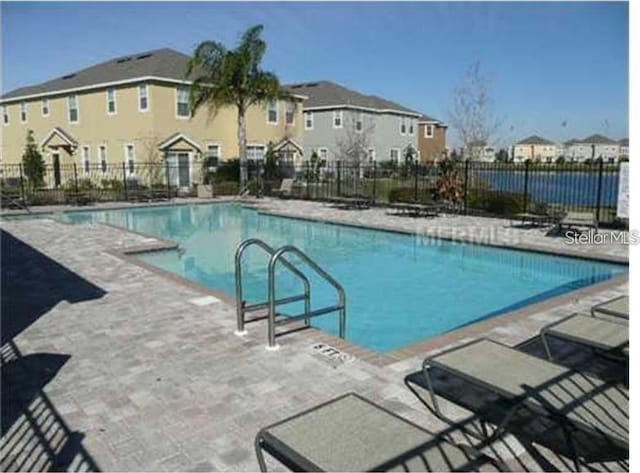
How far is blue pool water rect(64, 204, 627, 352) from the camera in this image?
26.5 feet

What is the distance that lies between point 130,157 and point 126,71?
513cm

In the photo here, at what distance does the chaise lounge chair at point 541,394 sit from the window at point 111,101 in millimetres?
28694

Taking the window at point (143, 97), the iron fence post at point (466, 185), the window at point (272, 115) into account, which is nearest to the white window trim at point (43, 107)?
the window at point (143, 97)

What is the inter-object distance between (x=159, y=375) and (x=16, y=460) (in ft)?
4.65

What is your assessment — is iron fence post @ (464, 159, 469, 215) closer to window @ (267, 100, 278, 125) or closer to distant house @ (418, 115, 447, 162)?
window @ (267, 100, 278, 125)

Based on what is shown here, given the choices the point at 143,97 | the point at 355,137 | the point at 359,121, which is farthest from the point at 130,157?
the point at 359,121

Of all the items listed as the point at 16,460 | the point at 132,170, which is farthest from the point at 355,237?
the point at 132,170

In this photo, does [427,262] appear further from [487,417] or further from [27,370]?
[27,370]

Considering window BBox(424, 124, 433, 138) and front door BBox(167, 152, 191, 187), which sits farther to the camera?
window BBox(424, 124, 433, 138)

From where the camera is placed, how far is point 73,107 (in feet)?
101

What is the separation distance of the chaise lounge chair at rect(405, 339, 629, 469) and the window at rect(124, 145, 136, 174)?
26.6 m

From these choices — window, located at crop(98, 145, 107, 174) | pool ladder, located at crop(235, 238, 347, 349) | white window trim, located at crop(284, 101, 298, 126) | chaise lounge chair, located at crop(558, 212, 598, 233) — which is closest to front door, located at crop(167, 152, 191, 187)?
window, located at crop(98, 145, 107, 174)

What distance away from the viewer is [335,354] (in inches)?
203

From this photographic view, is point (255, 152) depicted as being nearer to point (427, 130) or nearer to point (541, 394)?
point (427, 130)
